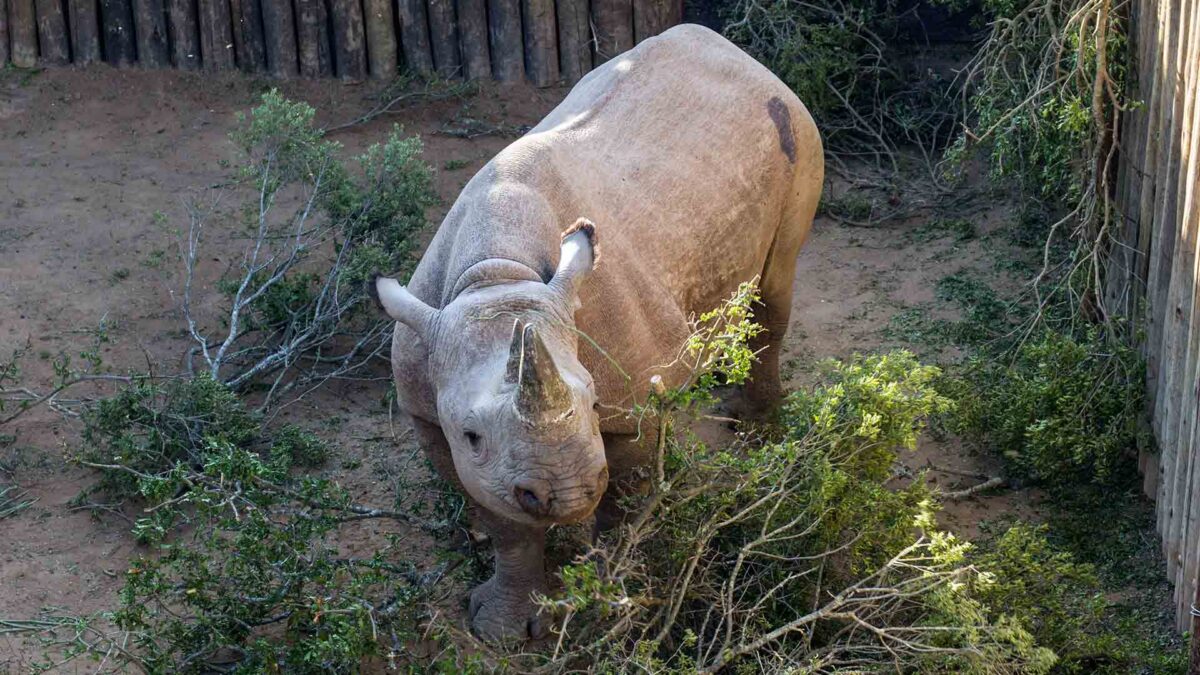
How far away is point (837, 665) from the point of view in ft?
19.1

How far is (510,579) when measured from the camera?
6293 millimetres

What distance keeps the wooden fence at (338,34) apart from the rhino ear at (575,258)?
6.20 metres

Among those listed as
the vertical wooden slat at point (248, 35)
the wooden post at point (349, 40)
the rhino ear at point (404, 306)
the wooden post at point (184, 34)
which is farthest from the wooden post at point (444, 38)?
the rhino ear at point (404, 306)

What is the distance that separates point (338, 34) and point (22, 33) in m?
2.61

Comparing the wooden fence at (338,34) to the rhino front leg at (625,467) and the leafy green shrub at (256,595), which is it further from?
the rhino front leg at (625,467)

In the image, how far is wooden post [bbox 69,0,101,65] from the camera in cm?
1154

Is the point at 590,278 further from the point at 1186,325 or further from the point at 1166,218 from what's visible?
the point at 1166,218

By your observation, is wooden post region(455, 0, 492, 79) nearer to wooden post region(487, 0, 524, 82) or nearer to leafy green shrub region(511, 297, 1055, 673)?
wooden post region(487, 0, 524, 82)

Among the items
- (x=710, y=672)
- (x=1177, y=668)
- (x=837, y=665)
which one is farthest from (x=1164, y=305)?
(x=710, y=672)

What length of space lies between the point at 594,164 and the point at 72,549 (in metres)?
3.22

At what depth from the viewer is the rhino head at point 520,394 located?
4898mm

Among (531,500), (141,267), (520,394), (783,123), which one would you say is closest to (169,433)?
(141,267)

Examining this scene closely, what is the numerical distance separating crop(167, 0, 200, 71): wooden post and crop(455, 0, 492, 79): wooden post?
2177mm

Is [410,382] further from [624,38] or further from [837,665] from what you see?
[624,38]
